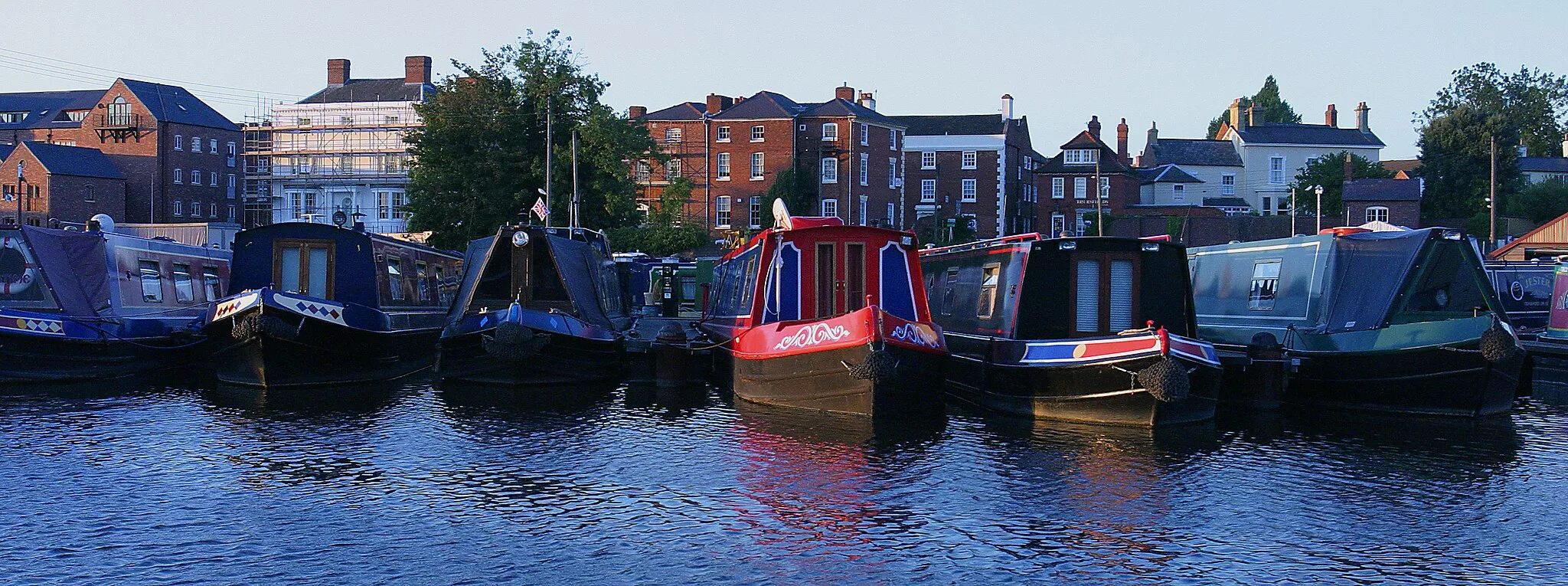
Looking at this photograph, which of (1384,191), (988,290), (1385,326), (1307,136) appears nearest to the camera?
(1385,326)

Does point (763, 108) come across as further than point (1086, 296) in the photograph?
Yes

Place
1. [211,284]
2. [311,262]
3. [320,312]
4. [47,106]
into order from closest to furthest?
[320,312], [311,262], [211,284], [47,106]

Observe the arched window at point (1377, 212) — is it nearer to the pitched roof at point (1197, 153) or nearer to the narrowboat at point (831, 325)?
the pitched roof at point (1197, 153)

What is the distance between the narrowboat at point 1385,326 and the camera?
18594mm

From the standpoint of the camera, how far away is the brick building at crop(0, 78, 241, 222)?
89.4 m

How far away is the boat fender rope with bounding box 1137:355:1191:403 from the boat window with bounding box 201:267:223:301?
19.5 meters

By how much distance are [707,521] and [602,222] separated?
4106cm

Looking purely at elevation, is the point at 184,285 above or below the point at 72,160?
below

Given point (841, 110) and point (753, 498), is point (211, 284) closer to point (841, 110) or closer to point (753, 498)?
point (753, 498)

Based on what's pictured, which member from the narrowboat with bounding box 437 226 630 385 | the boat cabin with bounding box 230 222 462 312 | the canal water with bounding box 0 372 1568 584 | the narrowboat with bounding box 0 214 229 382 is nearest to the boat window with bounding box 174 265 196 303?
the narrowboat with bounding box 0 214 229 382

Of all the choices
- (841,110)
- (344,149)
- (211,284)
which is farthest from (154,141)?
(211,284)

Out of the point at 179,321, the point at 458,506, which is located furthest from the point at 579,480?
the point at 179,321

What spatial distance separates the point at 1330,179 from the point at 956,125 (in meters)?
21.0

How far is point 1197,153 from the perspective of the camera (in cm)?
8950
